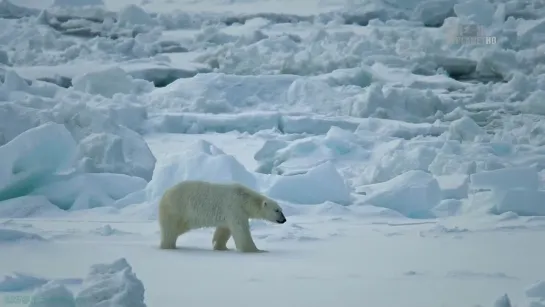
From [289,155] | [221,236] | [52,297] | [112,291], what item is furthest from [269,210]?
[289,155]

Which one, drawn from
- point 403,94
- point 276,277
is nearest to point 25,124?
point 276,277

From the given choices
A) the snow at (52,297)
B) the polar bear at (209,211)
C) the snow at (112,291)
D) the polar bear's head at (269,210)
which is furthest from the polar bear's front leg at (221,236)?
the snow at (52,297)

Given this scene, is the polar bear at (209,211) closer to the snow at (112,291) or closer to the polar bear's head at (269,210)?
the polar bear's head at (269,210)

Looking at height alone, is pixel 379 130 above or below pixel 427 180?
below

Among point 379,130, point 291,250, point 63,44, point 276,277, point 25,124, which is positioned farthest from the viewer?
point 63,44

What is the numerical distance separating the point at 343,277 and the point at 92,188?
10.0ft

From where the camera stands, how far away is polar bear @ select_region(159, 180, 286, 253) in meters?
4.26

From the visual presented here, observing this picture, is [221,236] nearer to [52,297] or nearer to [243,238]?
[243,238]

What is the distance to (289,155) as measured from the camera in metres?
8.23

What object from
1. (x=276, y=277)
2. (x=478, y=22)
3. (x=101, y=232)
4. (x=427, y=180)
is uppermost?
(x=276, y=277)

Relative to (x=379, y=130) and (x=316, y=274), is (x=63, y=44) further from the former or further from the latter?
(x=316, y=274)

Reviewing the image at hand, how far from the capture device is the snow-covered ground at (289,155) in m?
3.32

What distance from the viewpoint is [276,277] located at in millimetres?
3365

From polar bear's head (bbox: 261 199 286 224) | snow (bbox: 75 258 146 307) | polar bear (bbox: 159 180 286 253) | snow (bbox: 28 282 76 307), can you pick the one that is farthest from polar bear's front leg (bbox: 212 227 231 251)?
snow (bbox: 28 282 76 307)
